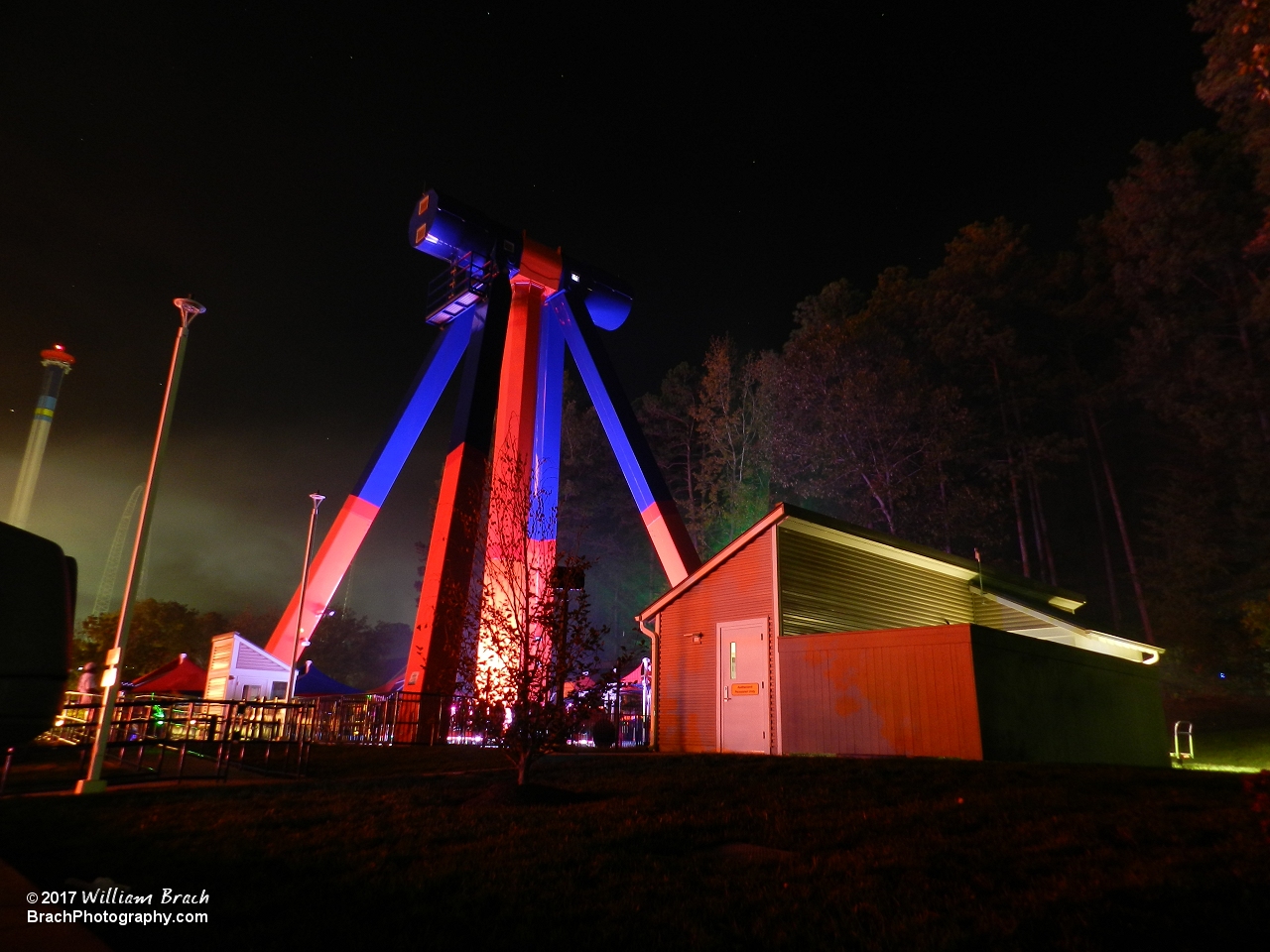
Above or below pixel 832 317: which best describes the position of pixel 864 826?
below

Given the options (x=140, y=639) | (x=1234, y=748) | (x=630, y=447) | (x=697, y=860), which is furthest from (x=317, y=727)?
(x=140, y=639)

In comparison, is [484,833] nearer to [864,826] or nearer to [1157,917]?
[864,826]

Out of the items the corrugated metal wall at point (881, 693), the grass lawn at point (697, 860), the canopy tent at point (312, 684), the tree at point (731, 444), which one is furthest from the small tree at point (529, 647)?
the tree at point (731, 444)

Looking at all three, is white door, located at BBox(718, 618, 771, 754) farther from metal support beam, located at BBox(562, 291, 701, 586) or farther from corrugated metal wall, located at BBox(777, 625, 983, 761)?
metal support beam, located at BBox(562, 291, 701, 586)

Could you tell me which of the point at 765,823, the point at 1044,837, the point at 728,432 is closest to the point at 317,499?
the point at 728,432

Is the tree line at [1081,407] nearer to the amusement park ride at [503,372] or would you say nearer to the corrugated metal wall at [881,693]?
the amusement park ride at [503,372]

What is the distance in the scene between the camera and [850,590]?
1481cm

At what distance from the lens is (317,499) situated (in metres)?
21.7

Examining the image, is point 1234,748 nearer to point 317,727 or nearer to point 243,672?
point 317,727

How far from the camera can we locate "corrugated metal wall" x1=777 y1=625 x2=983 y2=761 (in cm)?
1067

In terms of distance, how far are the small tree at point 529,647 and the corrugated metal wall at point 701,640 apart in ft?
20.4

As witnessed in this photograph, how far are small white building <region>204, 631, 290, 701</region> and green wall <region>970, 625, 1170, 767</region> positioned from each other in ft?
63.3

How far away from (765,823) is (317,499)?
62.7 ft

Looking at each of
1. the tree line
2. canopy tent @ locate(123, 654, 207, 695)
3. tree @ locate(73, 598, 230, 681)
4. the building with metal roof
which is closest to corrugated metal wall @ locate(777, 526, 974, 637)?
the building with metal roof
